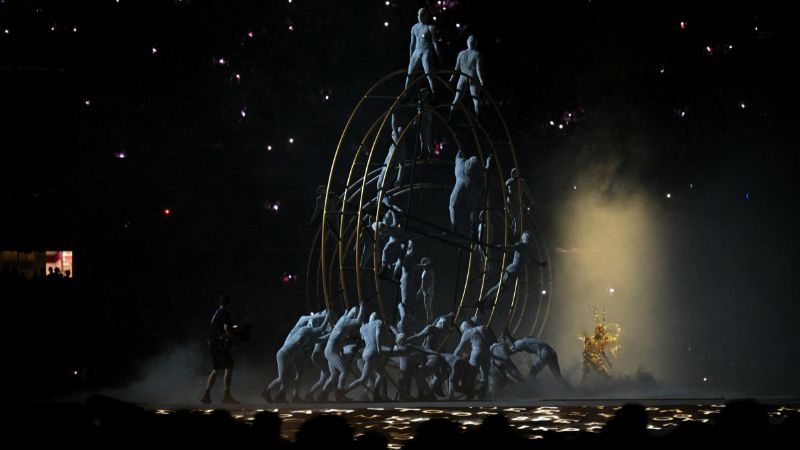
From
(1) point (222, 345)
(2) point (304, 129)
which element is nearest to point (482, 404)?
(1) point (222, 345)

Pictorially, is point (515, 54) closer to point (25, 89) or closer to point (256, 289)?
point (256, 289)

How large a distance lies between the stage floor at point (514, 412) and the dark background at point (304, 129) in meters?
9.11

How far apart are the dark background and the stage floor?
29.9 ft

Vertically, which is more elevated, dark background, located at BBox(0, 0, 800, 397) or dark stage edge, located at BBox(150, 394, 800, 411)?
dark background, located at BBox(0, 0, 800, 397)

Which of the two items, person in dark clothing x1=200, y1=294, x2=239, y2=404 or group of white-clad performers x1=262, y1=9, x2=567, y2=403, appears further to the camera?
group of white-clad performers x1=262, y1=9, x2=567, y2=403

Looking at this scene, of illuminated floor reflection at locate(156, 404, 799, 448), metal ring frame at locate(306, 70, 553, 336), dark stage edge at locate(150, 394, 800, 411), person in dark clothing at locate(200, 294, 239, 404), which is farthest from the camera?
metal ring frame at locate(306, 70, 553, 336)

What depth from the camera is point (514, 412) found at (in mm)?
16188

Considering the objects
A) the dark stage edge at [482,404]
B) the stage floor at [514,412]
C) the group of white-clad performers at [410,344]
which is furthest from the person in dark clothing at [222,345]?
the group of white-clad performers at [410,344]

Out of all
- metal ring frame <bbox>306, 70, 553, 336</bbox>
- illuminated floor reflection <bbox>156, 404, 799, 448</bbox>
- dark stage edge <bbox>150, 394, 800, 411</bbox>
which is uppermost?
metal ring frame <bbox>306, 70, 553, 336</bbox>

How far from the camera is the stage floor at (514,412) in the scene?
1439 centimetres

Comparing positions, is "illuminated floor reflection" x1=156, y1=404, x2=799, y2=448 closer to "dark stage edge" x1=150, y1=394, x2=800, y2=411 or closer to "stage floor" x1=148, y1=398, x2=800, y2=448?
"stage floor" x1=148, y1=398, x2=800, y2=448

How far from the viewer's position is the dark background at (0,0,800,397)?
2650 centimetres

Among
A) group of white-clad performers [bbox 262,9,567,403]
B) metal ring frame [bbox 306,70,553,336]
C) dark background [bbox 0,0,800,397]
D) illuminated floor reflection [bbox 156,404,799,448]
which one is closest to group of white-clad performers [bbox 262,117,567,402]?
group of white-clad performers [bbox 262,9,567,403]

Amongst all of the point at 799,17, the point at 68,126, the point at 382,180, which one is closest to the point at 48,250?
the point at 68,126
